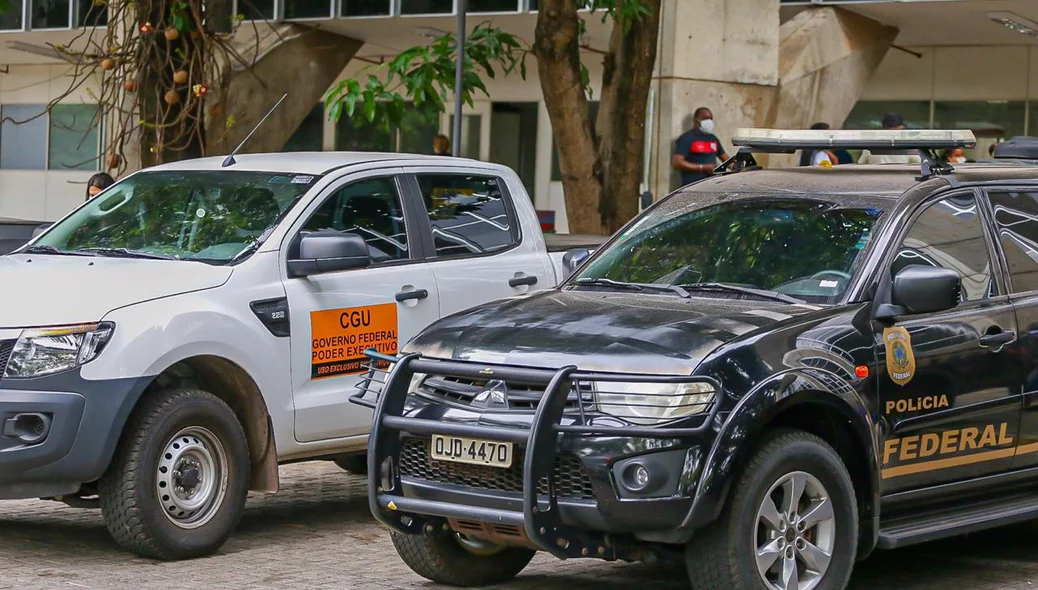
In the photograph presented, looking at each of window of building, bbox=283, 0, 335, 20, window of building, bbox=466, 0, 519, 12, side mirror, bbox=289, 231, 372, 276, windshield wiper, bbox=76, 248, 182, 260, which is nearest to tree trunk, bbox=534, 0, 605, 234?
side mirror, bbox=289, 231, 372, 276

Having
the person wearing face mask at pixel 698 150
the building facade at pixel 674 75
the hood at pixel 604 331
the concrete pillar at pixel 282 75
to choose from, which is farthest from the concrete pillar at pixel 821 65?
the hood at pixel 604 331

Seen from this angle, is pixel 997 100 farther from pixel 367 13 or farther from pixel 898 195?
pixel 898 195

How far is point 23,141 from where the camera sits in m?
31.4

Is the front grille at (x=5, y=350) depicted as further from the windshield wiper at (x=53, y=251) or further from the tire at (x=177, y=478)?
the windshield wiper at (x=53, y=251)

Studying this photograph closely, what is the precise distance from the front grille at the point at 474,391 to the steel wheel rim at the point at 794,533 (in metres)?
0.81

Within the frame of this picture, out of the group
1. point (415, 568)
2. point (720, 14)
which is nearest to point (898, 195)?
point (415, 568)

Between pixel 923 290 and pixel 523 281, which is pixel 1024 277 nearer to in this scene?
pixel 923 290

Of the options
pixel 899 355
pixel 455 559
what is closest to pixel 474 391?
pixel 455 559

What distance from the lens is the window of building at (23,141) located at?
1221 inches

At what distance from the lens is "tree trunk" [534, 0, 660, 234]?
13.1 m

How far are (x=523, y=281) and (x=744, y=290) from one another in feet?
9.16

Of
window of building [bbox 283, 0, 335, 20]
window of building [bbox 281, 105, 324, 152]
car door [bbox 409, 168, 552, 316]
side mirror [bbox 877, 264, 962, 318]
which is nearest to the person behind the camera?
side mirror [bbox 877, 264, 962, 318]

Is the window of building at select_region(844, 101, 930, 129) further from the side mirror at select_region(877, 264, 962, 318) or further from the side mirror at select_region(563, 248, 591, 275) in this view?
the side mirror at select_region(877, 264, 962, 318)

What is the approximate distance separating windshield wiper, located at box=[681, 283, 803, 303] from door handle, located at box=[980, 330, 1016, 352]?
89cm
